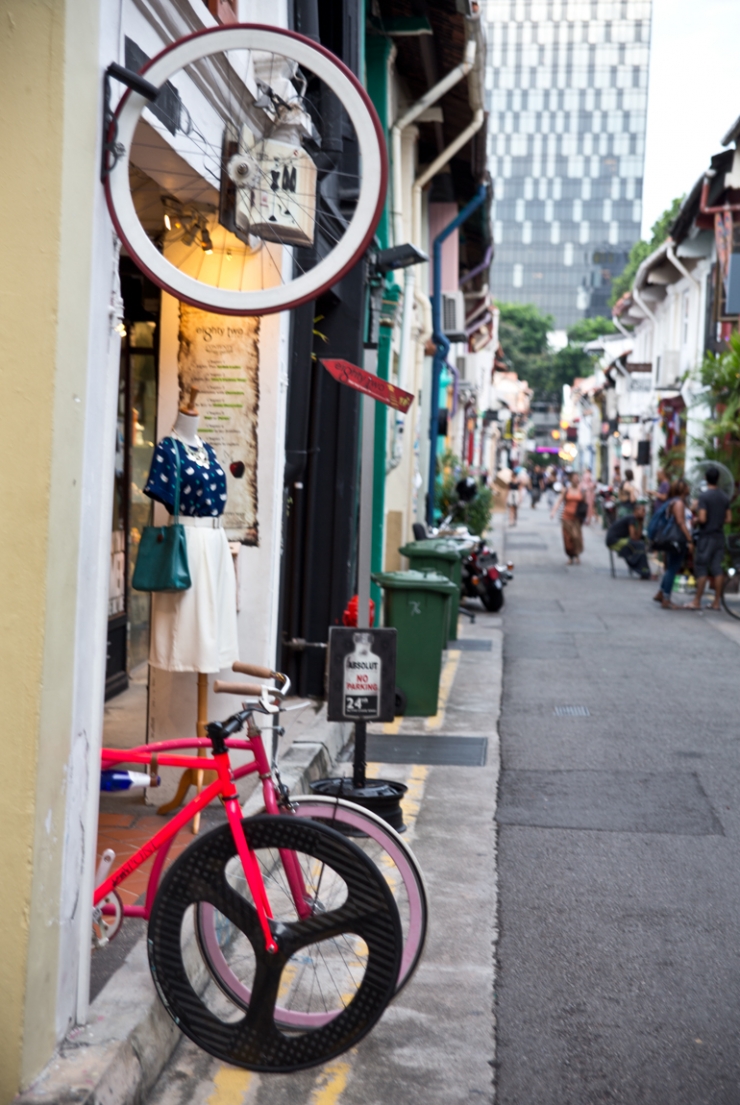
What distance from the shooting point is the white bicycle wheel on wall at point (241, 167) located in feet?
11.3

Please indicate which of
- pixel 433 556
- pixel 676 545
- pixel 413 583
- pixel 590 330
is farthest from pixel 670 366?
pixel 590 330

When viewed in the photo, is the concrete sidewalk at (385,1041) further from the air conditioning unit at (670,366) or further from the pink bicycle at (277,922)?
the air conditioning unit at (670,366)

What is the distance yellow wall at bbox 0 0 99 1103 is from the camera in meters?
2.99

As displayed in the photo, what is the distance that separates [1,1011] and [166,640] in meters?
2.72

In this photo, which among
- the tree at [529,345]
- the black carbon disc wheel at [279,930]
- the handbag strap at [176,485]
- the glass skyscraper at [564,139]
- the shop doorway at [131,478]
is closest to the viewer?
the black carbon disc wheel at [279,930]

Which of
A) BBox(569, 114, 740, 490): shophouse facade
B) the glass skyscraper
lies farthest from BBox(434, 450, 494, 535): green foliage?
the glass skyscraper

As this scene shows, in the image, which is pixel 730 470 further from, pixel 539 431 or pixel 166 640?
pixel 539 431

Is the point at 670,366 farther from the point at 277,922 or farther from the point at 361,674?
the point at 277,922

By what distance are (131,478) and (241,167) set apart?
4.93 meters

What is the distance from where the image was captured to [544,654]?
40.5ft

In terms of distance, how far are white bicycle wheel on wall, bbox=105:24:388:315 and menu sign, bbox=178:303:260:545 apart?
0.40m

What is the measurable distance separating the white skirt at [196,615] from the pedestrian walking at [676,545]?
11.7 metres

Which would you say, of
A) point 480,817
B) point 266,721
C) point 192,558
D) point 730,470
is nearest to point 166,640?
point 192,558

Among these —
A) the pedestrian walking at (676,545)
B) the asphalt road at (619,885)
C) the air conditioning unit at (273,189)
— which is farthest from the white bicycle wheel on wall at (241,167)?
the pedestrian walking at (676,545)
